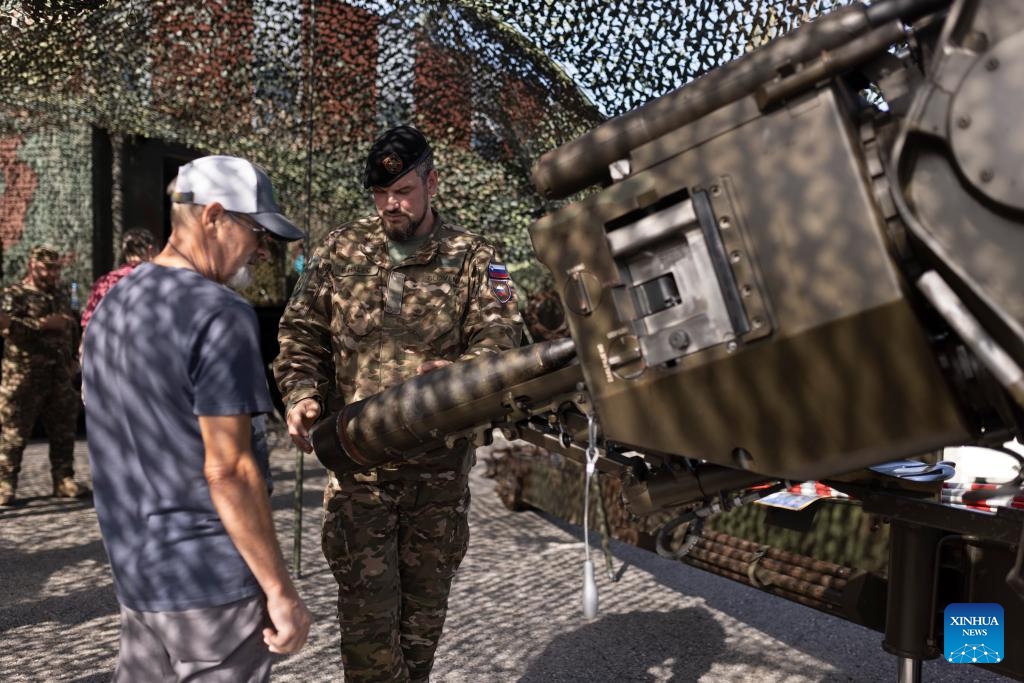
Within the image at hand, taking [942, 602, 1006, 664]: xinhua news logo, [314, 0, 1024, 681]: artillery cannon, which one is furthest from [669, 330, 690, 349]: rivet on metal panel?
[942, 602, 1006, 664]: xinhua news logo

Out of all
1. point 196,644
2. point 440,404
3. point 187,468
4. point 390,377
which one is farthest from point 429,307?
point 196,644

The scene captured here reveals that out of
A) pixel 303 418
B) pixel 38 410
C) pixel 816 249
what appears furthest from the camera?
pixel 38 410

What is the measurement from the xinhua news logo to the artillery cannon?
0.35 m

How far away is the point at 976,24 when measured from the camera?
1423mm

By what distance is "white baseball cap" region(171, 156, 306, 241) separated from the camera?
1.81 metres

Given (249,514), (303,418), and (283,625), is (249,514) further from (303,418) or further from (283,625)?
(303,418)

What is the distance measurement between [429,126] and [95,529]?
3.25m

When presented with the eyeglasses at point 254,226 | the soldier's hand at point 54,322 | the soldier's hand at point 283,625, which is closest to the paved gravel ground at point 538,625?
the soldier's hand at point 54,322

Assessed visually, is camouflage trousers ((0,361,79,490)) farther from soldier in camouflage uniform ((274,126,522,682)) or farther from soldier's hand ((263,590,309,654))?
soldier's hand ((263,590,309,654))

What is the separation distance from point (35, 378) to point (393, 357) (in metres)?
4.77

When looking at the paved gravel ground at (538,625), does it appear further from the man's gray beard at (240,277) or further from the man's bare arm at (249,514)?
the man's gray beard at (240,277)

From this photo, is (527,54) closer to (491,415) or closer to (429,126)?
(429,126)

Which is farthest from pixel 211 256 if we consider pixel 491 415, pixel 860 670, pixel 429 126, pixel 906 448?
pixel 429 126

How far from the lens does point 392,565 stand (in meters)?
2.70
